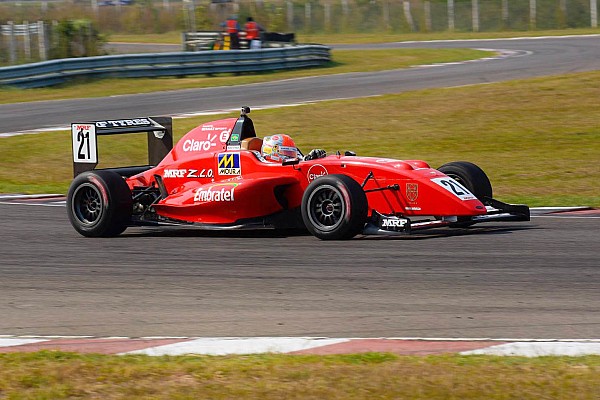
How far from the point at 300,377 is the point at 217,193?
5.77 m

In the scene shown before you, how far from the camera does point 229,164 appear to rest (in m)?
11.2

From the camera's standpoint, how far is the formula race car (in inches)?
395

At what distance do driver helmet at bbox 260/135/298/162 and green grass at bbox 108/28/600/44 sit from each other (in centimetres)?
3558

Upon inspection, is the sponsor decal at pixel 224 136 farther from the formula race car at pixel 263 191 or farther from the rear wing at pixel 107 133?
the rear wing at pixel 107 133

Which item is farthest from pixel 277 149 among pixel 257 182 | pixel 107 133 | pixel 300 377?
pixel 300 377

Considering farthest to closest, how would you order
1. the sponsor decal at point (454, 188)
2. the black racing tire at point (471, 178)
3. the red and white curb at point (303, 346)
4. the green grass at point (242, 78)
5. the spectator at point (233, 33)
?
the spectator at point (233, 33)
the green grass at point (242, 78)
the black racing tire at point (471, 178)
the sponsor decal at point (454, 188)
the red and white curb at point (303, 346)

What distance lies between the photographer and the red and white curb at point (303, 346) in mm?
5863

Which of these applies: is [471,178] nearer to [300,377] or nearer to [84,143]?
[84,143]

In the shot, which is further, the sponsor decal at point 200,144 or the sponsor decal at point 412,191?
the sponsor decal at point 200,144

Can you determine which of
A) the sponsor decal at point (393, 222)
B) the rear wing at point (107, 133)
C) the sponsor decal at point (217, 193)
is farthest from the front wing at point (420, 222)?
the rear wing at point (107, 133)

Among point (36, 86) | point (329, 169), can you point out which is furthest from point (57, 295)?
point (36, 86)

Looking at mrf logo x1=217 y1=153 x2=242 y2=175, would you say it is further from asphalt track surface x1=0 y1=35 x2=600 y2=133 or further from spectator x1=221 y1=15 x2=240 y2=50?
spectator x1=221 y1=15 x2=240 y2=50

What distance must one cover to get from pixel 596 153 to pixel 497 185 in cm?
307

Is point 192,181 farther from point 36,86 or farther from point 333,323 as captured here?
point 36,86
